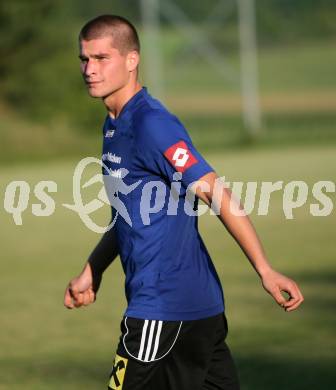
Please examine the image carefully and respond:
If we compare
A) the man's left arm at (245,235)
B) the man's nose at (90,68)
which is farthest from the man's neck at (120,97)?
the man's left arm at (245,235)

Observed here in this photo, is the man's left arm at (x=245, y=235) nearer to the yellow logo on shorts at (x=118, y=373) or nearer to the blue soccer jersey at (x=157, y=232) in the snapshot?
the blue soccer jersey at (x=157, y=232)

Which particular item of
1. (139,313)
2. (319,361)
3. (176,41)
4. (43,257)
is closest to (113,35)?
(139,313)

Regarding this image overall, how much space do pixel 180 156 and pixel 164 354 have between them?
2.65ft

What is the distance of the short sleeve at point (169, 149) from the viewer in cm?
479

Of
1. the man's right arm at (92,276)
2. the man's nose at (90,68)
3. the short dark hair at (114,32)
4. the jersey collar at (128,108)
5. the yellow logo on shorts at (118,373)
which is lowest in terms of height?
the yellow logo on shorts at (118,373)

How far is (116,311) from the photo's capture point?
10.1 m

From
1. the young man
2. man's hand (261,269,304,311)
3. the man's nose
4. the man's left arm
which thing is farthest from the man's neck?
man's hand (261,269,304,311)

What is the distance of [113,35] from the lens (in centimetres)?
507

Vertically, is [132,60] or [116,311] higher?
[132,60]

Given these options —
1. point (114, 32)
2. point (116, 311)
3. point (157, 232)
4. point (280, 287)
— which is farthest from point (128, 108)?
point (116, 311)

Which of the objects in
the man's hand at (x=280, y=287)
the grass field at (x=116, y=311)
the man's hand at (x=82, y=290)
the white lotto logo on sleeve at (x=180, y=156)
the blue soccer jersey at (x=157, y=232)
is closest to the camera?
the man's hand at (x=280, y=287)

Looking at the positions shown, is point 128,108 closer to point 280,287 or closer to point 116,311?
point 280,287

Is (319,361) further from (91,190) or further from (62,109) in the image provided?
(62,109)

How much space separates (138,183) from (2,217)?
14.4 meters
